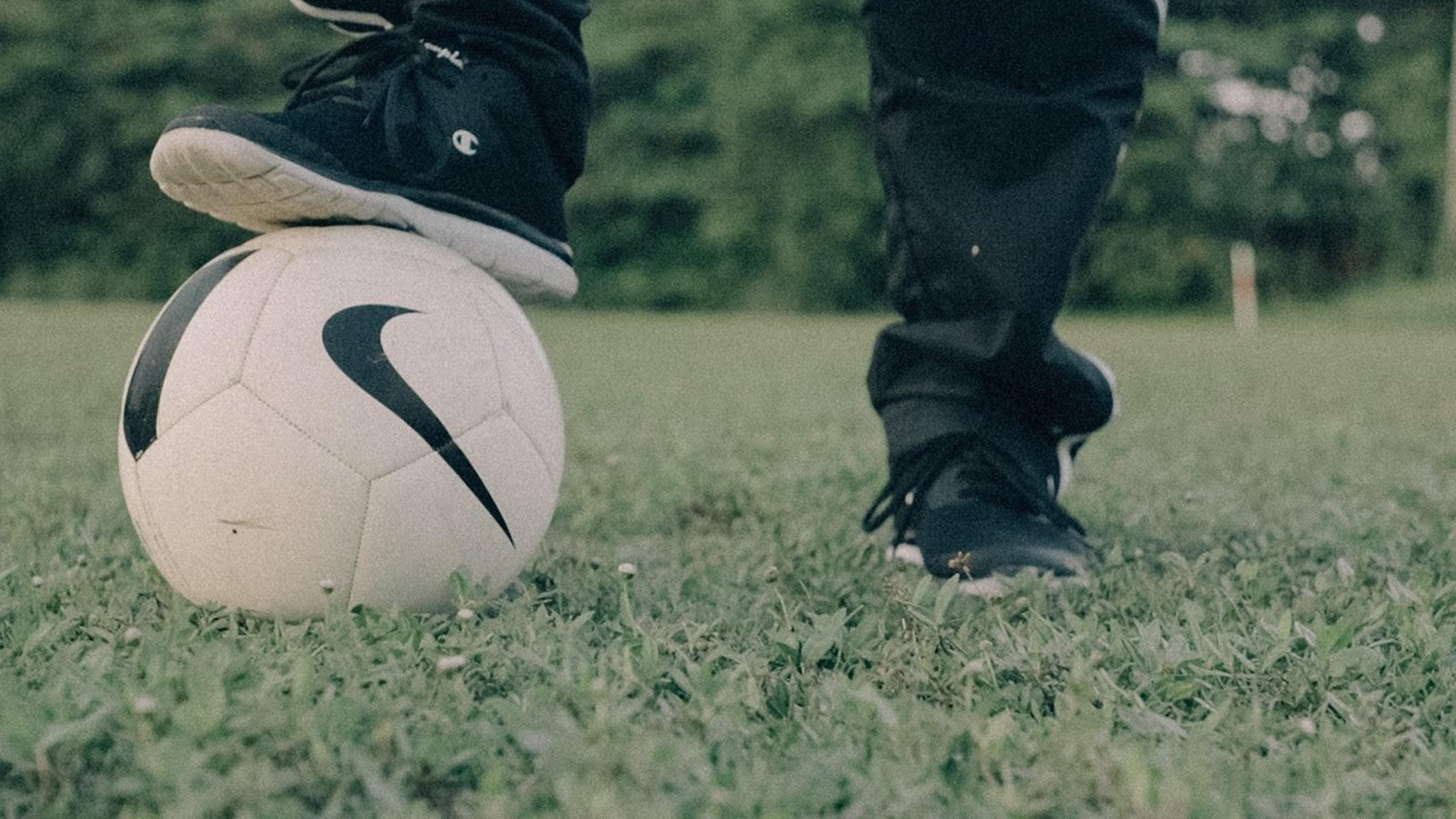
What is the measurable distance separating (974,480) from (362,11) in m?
1.05

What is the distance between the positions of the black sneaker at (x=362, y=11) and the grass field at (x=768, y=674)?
761mm

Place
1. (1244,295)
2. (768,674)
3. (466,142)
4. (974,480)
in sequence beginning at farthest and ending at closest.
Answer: (1244,295)
(974,480)
(466,142)
(768,674)

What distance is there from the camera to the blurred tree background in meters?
20.3

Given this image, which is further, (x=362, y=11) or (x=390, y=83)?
(x=362, y=11)

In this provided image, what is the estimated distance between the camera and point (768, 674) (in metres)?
1.27

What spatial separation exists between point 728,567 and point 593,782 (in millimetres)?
866

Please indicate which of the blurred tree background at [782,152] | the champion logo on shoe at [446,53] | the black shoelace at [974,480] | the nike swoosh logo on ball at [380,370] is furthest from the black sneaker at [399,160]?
the blurred tree background at [782,152]

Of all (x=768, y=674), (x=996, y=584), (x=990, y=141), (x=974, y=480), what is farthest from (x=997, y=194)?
(x=768, y=674)

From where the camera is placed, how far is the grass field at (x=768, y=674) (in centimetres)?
96

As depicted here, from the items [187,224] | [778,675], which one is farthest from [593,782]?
[187,224]

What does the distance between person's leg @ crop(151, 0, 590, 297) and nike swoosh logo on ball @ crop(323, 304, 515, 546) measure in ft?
0.52

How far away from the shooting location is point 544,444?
1.60 meters

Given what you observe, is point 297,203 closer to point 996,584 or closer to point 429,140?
point 429,140

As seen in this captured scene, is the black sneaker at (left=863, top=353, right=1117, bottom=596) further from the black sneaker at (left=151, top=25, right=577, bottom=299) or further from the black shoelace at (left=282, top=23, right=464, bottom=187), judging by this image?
the black shoelace at (left=282, top=23, right=464, bottom=187)
